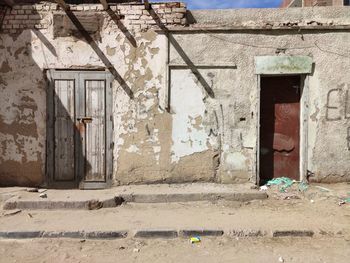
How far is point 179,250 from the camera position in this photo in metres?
4.67

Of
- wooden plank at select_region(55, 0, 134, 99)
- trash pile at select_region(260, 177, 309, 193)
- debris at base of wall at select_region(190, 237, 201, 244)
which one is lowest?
debris at base of wall at select_region(190, 237, 201, 244)

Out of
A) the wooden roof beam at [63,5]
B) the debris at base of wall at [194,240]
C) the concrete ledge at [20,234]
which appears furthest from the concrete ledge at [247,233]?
the wooden roof beam at [63,5]

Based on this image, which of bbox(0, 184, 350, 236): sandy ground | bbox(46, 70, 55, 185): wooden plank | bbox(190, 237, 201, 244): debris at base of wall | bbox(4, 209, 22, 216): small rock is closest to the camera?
bbox(190, 237, 201, 244): debris at base of wall

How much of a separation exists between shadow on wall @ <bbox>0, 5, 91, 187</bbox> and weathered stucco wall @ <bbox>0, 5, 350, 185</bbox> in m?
0.02

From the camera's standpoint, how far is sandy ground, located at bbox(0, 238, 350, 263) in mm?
4391

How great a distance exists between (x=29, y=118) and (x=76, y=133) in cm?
90

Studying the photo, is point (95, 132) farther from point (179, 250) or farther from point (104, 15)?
point (179, 250)

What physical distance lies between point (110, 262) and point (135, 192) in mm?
2316

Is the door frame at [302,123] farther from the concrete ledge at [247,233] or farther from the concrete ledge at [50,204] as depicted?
the concrete ledge at [50,204]

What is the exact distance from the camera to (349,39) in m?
6.87

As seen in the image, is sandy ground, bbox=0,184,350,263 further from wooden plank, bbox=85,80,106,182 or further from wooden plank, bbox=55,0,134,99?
wooden plank, bbox=55,0,134,99

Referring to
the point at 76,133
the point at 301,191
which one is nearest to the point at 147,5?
the point at 76,133

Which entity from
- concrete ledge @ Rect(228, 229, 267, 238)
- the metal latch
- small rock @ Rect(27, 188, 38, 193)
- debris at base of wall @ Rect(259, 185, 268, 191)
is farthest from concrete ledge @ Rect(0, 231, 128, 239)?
debris at base of wall @ Rect(259, 185, 268, 191)

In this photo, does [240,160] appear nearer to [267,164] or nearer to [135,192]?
[267,164]
